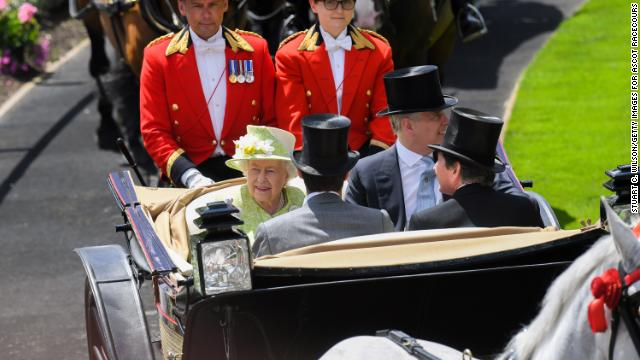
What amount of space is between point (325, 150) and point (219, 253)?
1.00 metres

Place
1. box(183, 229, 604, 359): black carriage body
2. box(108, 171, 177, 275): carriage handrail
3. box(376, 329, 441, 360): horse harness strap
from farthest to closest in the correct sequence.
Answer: box(108, 171, 177, 275): carriage handrail, box(183, 229, 604, 359): black carriage body, box(376, 329, 441, 360): horse harness strap

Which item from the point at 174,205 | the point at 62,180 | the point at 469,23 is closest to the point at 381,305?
the point at 174,205

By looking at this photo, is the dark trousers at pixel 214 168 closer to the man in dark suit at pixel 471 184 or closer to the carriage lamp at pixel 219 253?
the man in dark suit at pixel 471 184

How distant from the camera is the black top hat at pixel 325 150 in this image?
4.31m

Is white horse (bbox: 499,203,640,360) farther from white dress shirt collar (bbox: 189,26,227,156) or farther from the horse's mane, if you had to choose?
white dress shirt collar (bbox: 189,26,227,156)

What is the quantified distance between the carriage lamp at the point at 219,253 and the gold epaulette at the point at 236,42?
250cm

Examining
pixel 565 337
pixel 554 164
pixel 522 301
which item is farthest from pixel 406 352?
pixel 554 164

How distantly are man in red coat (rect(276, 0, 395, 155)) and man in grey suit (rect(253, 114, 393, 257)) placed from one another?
1.38m

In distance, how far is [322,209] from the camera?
4.21 meters

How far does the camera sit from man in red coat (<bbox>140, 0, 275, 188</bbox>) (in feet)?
18.9

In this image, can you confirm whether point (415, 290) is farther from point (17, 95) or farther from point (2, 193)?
point (17, 95)

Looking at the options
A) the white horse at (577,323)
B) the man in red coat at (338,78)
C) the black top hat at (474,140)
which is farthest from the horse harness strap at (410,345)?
the man in red coat at (338,78)

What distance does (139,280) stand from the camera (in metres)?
4.42

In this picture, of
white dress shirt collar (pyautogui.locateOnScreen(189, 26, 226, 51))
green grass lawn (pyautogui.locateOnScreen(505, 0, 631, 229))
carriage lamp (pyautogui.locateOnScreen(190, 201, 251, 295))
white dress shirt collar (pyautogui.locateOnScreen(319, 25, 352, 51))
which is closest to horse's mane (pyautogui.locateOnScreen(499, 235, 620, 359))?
carriage lamp (pyautogui.locateOnScreen(190, 201, 251, 295))
